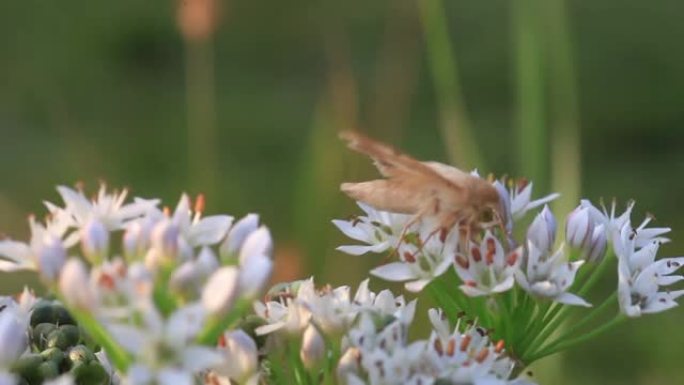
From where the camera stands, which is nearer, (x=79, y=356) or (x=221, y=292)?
(x=221, y=292)

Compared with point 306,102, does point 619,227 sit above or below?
above

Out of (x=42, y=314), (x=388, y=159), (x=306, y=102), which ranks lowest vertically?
(x=306, y=102)

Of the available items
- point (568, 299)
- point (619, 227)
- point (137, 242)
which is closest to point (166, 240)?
point (137, 242)

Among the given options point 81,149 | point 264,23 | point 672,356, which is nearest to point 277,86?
point 264,23

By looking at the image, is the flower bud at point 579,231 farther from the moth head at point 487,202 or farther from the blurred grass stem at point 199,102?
the blurred grass stem at point 199,102

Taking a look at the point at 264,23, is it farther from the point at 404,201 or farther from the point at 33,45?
the point at 404,201

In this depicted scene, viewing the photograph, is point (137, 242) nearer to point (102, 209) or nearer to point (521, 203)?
point (102, 209)

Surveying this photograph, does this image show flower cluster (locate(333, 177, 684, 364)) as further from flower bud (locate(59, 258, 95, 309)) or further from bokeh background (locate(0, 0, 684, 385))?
bokeh background (locate(0, 0, 684, 385))
